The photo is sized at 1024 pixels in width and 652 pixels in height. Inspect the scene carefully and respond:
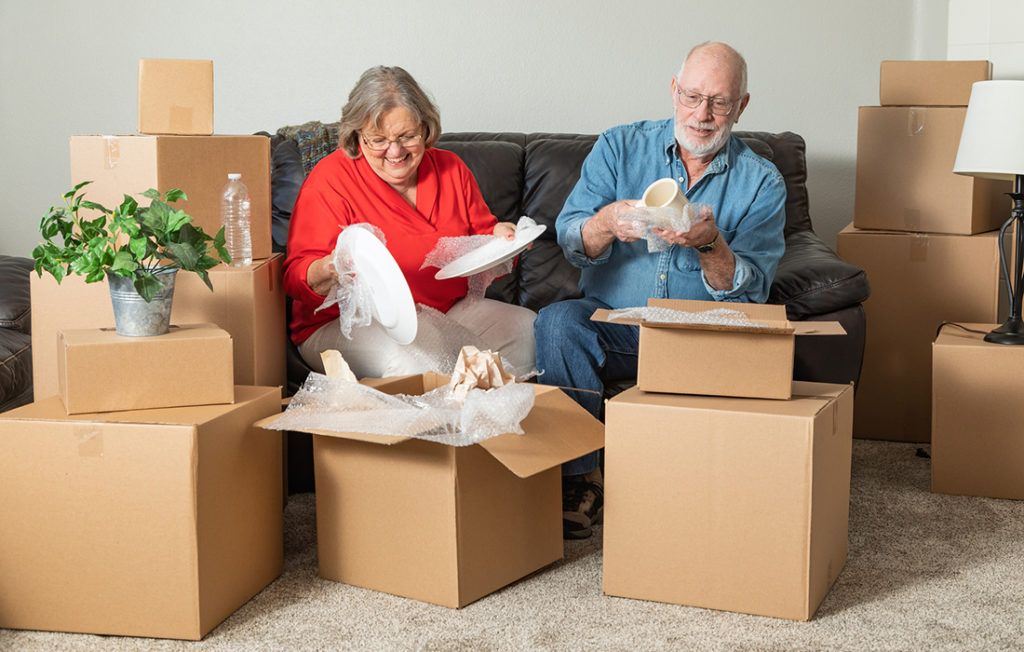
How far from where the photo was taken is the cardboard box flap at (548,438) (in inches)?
65.0

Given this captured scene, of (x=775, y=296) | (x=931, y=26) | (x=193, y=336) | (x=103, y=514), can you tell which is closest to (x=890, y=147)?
(x=931, y=26)

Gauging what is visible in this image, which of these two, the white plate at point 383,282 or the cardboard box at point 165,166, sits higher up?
the cardboard box at point 165,166

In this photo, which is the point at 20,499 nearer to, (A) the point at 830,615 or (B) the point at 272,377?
(B) the point at 272,377

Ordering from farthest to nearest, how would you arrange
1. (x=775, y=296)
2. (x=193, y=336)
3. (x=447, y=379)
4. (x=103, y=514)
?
(x=775, y=296), (x=447, y=379), (x=193, y=336), (x=103, y=514)

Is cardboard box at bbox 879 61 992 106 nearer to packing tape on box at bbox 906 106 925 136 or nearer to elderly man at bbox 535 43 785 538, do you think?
packing tape on box at bbox 906 106 925 136

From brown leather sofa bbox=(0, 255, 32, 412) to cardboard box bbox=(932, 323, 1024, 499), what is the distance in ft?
7.34

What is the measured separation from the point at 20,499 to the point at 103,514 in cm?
14

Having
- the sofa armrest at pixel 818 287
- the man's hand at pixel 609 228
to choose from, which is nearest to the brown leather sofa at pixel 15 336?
the man's hand at pixel 609 228

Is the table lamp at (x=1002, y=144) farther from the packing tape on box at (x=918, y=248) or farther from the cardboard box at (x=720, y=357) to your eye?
the cardboard box at (x=720, y=357)

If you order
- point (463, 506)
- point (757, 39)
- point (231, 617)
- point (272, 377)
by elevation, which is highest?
point (757, 39)

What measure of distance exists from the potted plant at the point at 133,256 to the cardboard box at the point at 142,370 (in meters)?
0.05

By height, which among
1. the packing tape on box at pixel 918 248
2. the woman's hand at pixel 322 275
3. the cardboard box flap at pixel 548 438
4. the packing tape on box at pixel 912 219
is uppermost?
the packing tape on box at pixel 912 219

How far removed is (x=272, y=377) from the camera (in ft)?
7.16

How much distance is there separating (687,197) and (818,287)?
414 mm
